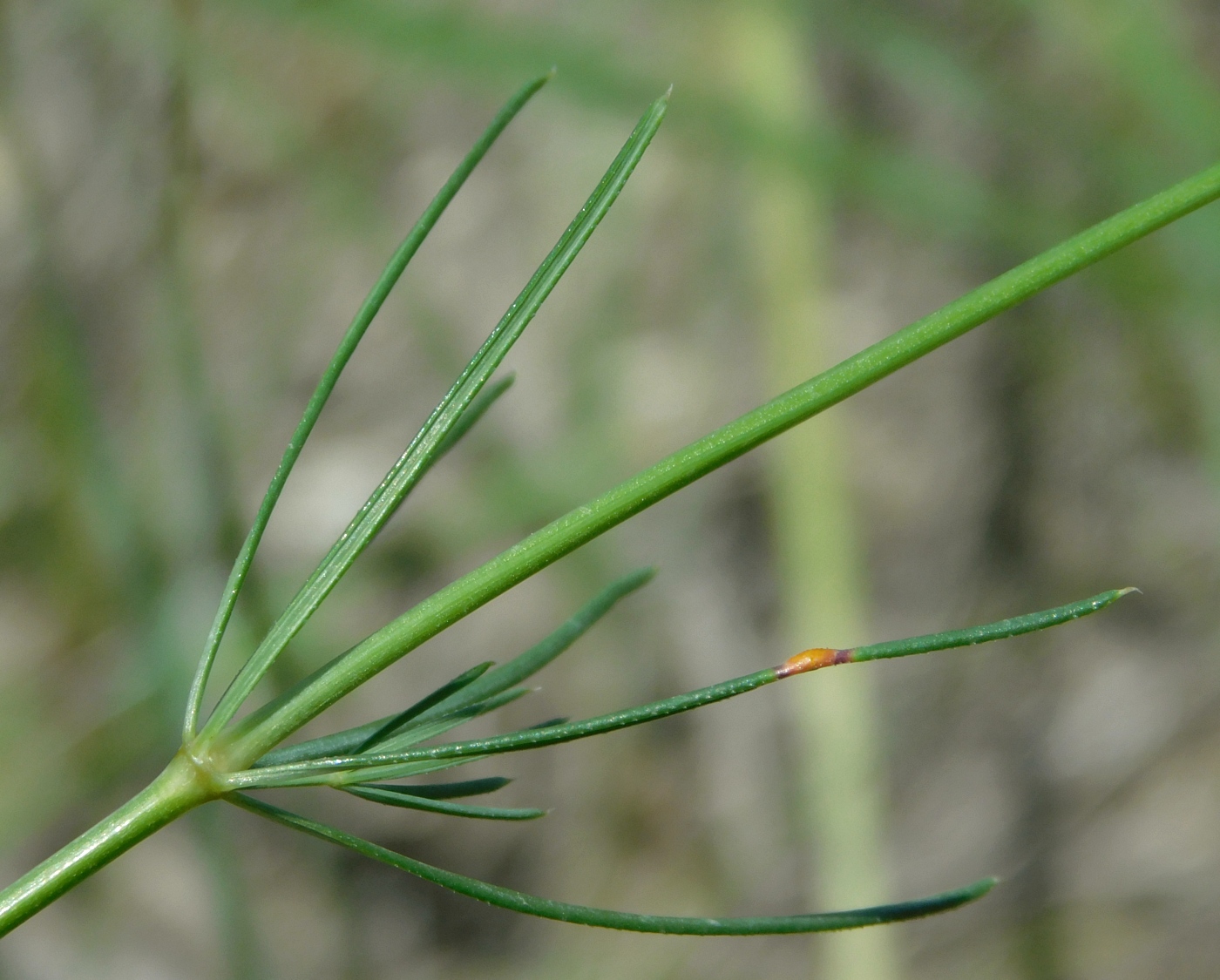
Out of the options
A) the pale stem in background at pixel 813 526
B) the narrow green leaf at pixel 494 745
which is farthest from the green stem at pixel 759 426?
the pale stem in background at pixel 813 526

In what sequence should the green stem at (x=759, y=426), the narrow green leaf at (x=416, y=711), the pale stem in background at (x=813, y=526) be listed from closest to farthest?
the green stem at (x=759, y=426), the narrow green leaf at (x=416, y=711), the pale stem in background at (x=813, y=526)

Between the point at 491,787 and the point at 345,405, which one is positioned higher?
the point at 345,405

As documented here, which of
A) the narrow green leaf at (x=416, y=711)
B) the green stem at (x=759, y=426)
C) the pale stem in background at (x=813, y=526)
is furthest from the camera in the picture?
the pale stem in background at (x=813, y=526)

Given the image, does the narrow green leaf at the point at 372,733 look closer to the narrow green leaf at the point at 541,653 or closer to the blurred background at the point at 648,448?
the narrow green leaf at the point at 541,653

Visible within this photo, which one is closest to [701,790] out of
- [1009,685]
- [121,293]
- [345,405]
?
[1009,685]

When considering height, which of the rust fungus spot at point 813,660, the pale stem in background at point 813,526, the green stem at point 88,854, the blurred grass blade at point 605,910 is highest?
the pale stem in background at point 813,526

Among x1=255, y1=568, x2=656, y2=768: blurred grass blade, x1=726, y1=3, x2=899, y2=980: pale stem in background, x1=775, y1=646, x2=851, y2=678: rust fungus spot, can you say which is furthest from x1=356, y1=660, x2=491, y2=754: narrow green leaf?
x1=726, y1=3, x2=899, y2=980: pale stem in background

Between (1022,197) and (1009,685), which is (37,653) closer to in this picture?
(1009,685)

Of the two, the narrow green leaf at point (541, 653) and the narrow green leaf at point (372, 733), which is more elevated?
the narrow green leaf at point (541, 653)

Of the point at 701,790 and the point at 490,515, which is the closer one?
the point at 490,515
